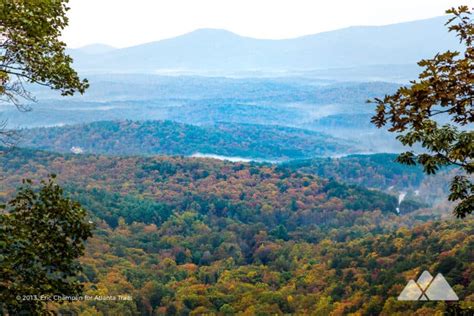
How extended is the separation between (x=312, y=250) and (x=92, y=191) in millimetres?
32901

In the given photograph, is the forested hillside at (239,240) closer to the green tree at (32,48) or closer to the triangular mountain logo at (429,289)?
the green tree at (32,48)

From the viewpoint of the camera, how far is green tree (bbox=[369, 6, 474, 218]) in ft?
23.0

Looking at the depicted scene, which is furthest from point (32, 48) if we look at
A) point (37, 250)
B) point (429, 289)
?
point (429, 289)

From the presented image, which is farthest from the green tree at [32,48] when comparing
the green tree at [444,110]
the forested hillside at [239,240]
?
the green tree at [444,110]

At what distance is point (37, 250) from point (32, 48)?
9.60 ft

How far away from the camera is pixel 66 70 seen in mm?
8328

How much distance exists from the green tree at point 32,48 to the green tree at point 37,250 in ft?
4.29

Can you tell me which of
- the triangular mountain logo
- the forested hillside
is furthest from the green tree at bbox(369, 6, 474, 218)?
the triangular mountain logo

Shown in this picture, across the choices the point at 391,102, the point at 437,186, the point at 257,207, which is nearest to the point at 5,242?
the point at 391,102

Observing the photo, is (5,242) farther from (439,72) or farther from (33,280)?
(439,72)

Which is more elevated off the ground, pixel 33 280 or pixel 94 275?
pixel 33 280

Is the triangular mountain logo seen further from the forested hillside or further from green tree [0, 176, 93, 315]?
green tree [0, 176, 93, 315]

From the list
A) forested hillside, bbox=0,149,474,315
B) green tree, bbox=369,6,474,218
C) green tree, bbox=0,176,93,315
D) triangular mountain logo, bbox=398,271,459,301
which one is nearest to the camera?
green tree, bbox=369,6,474,218

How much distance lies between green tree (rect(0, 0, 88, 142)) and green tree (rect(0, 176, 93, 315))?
1.31 m
